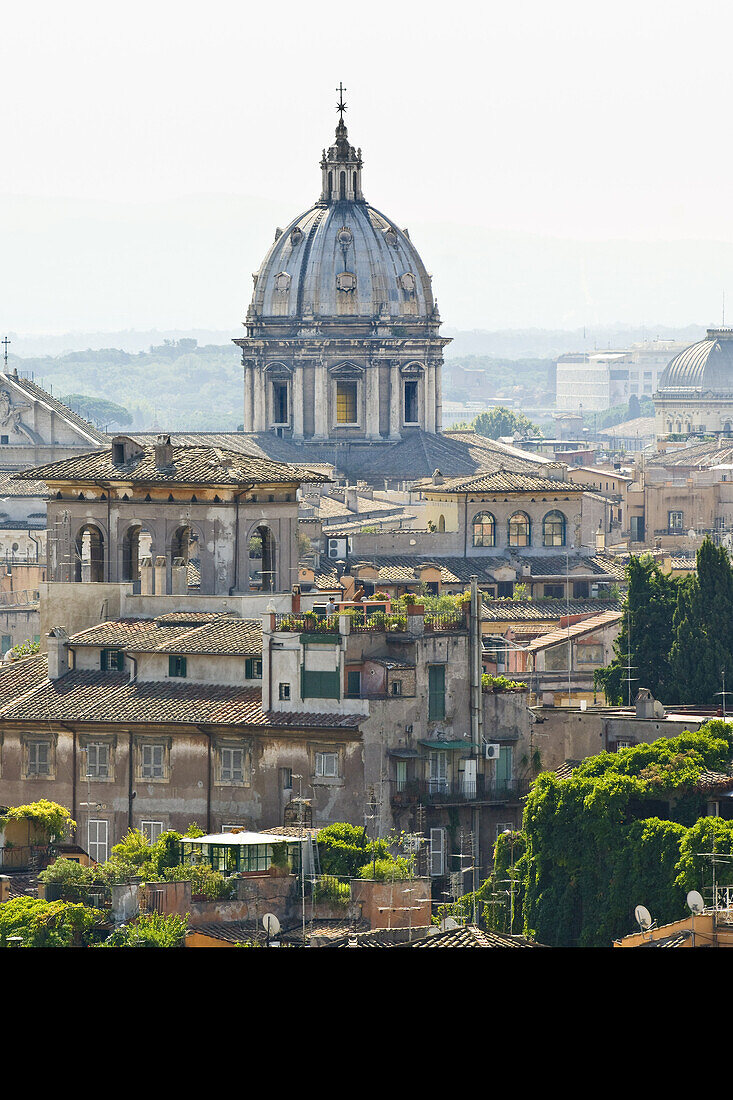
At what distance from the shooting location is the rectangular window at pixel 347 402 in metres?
111

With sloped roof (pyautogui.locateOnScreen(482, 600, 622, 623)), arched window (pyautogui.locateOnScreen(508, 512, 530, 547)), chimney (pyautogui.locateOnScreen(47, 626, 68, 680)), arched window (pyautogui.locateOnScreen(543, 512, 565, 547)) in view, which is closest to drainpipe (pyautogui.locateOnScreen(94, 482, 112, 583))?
chimney (pyautogui.locateOnScreen(47, 626, 68, 680))

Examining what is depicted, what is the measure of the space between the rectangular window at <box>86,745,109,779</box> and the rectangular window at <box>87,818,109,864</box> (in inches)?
22.6

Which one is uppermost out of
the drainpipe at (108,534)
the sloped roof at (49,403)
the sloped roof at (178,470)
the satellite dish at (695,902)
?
the sloped roof at (49,403)

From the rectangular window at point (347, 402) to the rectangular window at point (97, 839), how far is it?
76199 mm

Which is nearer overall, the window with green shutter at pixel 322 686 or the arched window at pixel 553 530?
the window with green shutter at pixel 322 686

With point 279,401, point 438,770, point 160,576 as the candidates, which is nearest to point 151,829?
point 438,770

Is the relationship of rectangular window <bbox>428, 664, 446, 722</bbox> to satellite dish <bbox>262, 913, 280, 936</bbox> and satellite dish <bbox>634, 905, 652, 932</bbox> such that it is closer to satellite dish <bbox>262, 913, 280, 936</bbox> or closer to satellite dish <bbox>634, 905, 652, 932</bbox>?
satellite dish <bbox>634, 905, 652, 932</bbox>

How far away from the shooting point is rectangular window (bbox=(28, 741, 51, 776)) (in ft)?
117

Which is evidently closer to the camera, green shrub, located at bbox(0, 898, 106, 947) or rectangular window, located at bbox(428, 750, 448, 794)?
green shrub, located at bbox(0, 898, 106, 947)

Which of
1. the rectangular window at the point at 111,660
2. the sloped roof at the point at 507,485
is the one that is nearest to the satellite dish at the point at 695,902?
the rectangular window at the point at 111,660

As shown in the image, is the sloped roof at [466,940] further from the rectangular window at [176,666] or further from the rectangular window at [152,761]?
the rectangular window at [176,666]

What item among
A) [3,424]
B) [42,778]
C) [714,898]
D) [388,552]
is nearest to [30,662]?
[42,778]
